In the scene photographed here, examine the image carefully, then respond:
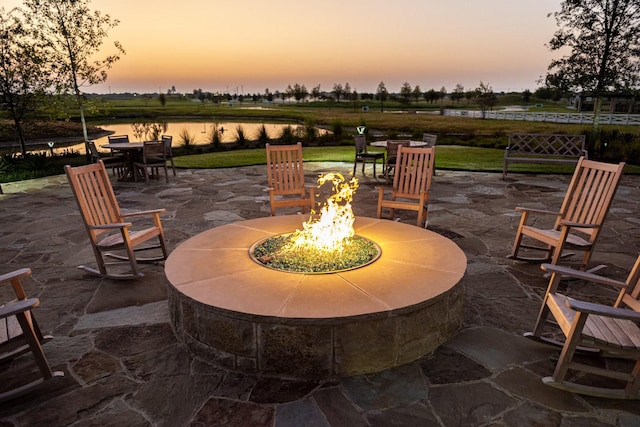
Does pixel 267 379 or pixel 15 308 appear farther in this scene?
pixel 267 379

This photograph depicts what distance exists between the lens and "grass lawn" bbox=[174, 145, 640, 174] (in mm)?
10516

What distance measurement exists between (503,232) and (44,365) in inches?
211

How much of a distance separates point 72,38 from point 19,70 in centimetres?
186

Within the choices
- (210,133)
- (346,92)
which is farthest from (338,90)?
(210,133)

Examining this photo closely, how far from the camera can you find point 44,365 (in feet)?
7.79

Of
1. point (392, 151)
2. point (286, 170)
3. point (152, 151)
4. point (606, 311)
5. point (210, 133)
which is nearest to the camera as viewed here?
point (606, 311)

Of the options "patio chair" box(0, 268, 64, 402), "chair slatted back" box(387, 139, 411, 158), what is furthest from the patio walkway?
"chair slatted back" box(387, 139, 411, 158)

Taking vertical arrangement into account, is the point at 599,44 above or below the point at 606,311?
above

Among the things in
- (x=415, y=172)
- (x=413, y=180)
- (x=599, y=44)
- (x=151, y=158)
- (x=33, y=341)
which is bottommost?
(x=33, y=341)

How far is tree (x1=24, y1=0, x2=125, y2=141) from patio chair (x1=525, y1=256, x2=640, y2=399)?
14212 mm

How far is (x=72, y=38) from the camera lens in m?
12.2

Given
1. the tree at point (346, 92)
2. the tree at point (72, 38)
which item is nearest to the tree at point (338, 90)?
the tree at point (346, 92)

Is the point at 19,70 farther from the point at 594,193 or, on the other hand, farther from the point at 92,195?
the point at 594,193

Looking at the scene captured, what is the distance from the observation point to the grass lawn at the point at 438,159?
10.5m
